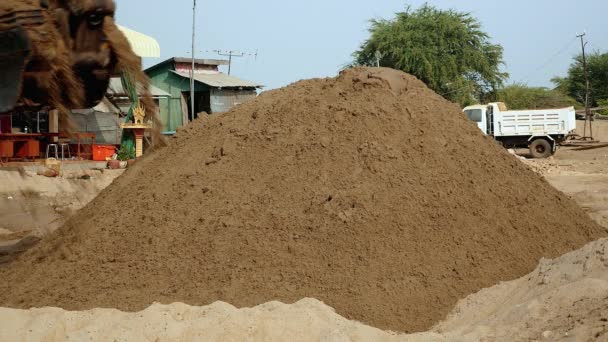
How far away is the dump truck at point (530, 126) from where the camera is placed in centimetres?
2222

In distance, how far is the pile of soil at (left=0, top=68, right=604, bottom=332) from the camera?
4555mm

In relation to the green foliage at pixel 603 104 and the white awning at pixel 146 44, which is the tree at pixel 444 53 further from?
the white awning at pixel 146 44

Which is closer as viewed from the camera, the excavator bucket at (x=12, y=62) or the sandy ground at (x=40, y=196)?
the excavator bucket at (x=12, y=62)

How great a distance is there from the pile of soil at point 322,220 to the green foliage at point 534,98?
36.7 m

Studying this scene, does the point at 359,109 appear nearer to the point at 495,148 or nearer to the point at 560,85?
the point at 495,148

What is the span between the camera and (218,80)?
26.9 metres

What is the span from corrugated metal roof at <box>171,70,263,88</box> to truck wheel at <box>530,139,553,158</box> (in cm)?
1096

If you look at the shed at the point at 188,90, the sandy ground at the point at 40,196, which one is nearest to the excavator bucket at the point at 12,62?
the sandy ground at the point at 40,196

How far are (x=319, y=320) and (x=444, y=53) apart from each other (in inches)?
1273

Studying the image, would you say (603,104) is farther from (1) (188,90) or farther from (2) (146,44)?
(2) (146,44)

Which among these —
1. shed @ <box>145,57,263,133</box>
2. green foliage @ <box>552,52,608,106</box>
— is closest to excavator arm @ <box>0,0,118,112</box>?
shed @ <box>145,57,263,133</box>

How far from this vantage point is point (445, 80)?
33.8 meters

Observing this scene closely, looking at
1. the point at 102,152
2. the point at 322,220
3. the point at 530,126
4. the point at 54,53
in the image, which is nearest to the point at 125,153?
the point at 102,152

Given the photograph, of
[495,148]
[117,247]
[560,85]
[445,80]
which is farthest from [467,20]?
[117,247]
